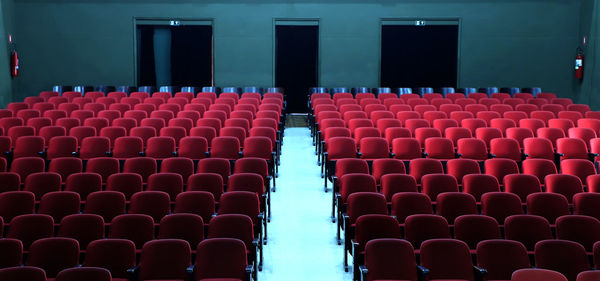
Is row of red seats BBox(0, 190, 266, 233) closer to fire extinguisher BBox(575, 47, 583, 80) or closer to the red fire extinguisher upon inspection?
the red fire extinguisher

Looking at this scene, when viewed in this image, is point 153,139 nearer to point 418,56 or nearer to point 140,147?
point 140,147

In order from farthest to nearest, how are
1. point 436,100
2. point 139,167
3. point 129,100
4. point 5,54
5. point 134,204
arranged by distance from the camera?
point 5,54, point 436,100, point 129,100, point 139,167, point 134,204

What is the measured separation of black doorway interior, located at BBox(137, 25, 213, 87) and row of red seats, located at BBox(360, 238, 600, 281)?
9605mm

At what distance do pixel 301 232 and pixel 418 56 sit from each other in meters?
8.25

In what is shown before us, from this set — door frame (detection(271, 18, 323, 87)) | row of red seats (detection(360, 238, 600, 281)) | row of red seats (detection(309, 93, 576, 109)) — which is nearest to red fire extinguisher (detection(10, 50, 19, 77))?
door frame (detection(271, 18, 323, 87))

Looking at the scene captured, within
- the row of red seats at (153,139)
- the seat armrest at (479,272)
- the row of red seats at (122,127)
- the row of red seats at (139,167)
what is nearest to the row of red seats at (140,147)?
the row of red seats at (153,139)

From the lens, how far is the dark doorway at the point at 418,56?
1348 centimetres

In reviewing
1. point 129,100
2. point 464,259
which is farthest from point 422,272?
point 129,100

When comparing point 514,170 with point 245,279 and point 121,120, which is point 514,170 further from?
point 121,120

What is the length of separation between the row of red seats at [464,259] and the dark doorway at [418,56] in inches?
364

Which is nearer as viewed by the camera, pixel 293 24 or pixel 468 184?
pixel 468 184

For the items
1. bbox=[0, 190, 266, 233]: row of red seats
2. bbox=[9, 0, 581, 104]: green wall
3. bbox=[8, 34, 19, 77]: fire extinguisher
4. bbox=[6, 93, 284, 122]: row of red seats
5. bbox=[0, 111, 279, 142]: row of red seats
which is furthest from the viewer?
bbox=[9, 0, 581, 104]: green wall

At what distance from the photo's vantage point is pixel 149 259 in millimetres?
4477

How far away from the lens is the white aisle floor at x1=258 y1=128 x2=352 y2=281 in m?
5.32
